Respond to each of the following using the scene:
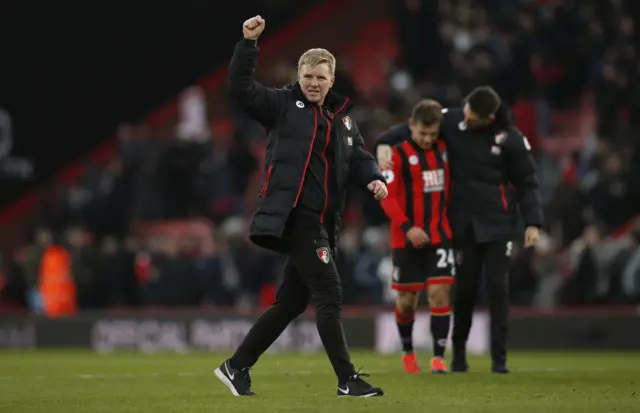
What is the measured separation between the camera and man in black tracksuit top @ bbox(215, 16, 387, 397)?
27.2ft

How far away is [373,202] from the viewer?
66.5 feet

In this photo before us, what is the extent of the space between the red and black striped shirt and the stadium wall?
6370 millimetres

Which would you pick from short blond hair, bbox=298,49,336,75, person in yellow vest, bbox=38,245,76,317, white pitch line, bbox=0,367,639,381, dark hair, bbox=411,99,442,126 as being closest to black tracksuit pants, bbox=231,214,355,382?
short blond hair, bbox=298,49,336,75

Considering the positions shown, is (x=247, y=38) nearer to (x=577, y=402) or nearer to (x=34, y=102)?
(x=577, y=402)

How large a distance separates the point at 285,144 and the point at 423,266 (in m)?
2.97

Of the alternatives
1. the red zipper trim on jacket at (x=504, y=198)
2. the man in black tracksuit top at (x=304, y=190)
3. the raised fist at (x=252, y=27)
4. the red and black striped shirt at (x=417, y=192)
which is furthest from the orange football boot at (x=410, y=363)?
the raised fist at (x=252, y=27)

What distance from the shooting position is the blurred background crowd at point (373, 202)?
18.3 meters

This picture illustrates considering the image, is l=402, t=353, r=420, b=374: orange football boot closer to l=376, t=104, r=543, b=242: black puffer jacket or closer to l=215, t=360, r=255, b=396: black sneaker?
l=376, t=104, r=543, b=242: black puffer jacket

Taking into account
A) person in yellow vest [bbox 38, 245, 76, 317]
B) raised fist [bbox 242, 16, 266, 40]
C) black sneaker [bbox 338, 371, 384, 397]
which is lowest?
black sneaker [bbox 338, 371, 384, 397]

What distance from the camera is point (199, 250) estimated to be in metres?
21.2

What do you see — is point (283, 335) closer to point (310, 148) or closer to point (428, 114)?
point (428, 114)

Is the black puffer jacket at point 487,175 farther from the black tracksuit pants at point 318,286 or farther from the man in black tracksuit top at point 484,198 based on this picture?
the black tracksuit pants at point 318,286

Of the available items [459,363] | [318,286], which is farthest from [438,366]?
[318,286]

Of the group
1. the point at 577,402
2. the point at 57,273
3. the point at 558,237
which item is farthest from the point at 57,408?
the point at 57,273
